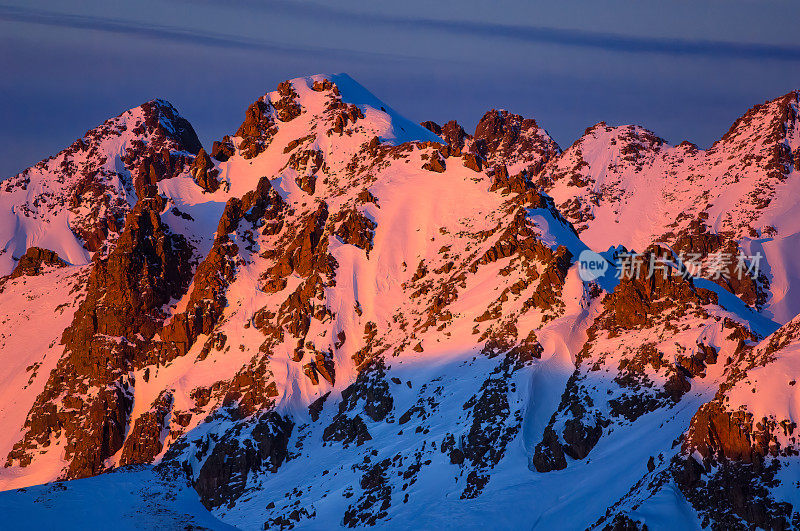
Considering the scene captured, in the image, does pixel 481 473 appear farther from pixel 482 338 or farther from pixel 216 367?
pixel 216 367

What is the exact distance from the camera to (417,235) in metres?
110

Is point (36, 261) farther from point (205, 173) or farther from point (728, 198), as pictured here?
point (728, 198)

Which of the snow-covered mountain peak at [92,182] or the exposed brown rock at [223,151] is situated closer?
the exposed brown rock at [223,151]

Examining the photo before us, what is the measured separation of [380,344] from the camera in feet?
321

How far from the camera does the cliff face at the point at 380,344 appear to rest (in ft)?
213

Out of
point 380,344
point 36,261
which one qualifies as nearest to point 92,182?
point 36,261

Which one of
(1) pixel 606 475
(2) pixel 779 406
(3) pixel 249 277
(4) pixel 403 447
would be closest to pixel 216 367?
(3) pixel 249 277

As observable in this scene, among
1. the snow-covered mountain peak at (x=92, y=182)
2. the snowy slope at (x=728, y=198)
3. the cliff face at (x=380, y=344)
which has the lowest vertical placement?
the cliff face at (x=380, y=344)

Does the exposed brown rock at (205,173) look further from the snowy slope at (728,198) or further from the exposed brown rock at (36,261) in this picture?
the snowy slope at (728,198)

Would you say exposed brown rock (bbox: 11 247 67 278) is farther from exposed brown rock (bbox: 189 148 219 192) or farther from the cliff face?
exposed brown rock (bbox: 189 148 219 192)

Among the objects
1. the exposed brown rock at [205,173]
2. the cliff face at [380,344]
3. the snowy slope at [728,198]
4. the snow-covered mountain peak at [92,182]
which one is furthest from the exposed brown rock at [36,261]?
the snowy slope at [728,198]

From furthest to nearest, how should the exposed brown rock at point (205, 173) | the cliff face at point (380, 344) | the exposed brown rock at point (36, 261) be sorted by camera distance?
the exposed brown rock at point (36, 261)
the exposed brown rock at point (205, 173)
the cliff face at point (380, 344)

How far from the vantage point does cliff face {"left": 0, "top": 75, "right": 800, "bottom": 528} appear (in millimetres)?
64875

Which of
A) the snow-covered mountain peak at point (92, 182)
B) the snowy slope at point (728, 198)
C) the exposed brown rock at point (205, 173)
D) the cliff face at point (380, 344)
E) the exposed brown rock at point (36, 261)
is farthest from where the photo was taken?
the snow-covered mountain peak at point (92, 182)
